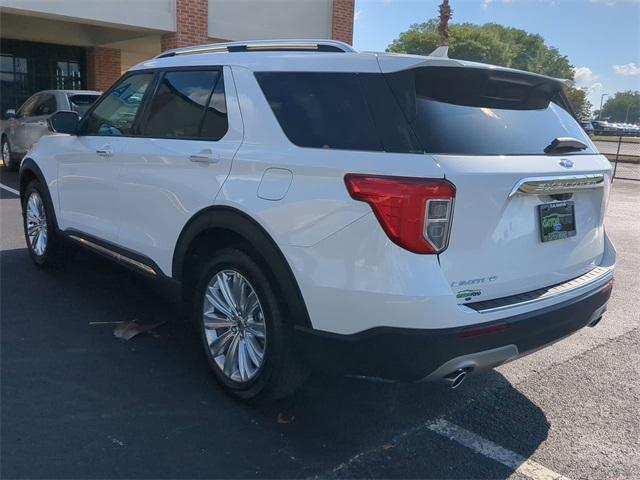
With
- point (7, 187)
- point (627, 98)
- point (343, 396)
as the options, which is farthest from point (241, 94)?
point (627, 98)

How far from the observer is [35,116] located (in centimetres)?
1172

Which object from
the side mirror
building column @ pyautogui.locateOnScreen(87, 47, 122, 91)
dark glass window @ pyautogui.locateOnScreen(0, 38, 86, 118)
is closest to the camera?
the side mirror

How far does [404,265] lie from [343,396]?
132 centimetres

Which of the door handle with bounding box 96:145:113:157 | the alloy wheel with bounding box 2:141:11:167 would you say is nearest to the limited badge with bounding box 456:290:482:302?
the door handle with bounding box 96:145:113:157

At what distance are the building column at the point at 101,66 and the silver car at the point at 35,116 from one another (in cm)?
455

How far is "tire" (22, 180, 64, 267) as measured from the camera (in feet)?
17.8

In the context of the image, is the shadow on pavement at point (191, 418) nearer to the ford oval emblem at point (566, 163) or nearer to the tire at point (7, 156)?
the ford oval emblem at point (566, 163)

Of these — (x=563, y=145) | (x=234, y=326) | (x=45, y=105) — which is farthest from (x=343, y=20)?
(x=234, y=326)

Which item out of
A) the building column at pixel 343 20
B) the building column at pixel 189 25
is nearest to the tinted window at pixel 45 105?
the building column at pixel 189 25

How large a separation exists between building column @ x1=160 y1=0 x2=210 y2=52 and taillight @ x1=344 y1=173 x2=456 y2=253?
11.3 m

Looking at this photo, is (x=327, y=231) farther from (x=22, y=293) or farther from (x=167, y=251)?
(x=22, y=293)

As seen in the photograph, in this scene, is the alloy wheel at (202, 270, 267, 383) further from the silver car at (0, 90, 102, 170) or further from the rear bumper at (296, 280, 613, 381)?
the silver car at (0, 90, 102, 170)

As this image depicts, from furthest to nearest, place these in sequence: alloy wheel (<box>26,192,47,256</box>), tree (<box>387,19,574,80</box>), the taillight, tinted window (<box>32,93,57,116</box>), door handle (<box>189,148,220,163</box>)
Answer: tree (<box>387,19,574,80</box>) < tinted window (<box>32,93,57,116</box>) < alloy wheel (<box>26,192,47,256</box>) < door handle (<box>189,148,220,163</box>) < the taillight

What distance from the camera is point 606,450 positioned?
3.16 m
